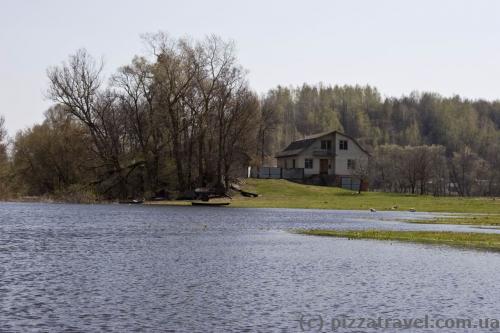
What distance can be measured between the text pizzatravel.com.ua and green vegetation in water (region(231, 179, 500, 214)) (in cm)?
6435

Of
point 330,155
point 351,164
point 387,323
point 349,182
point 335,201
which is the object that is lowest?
point 387,323

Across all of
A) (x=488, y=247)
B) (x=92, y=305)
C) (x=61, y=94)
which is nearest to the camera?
(x=92, y=305)

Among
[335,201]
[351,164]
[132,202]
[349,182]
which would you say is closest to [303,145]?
[351,164]

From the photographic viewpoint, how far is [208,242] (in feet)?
151

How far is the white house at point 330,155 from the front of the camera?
476 feet

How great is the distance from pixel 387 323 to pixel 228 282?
9096mm

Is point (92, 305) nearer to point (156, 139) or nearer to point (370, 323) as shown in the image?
point (370, 323)

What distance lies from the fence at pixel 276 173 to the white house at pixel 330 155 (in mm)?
2345

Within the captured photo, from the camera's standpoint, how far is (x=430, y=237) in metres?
48.9

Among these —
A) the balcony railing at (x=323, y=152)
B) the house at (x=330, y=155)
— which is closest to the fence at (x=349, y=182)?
the house at (x=330, y=155)

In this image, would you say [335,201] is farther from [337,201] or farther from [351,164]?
[351,164]

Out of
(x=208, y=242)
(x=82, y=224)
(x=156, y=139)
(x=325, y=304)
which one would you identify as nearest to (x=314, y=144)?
(x=156, y=139)

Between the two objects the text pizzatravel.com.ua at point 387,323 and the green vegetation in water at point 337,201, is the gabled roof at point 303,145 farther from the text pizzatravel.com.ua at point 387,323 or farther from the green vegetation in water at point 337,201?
the text pizzatravel.com.ua at point 387,323

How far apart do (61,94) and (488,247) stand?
80.1 metres
